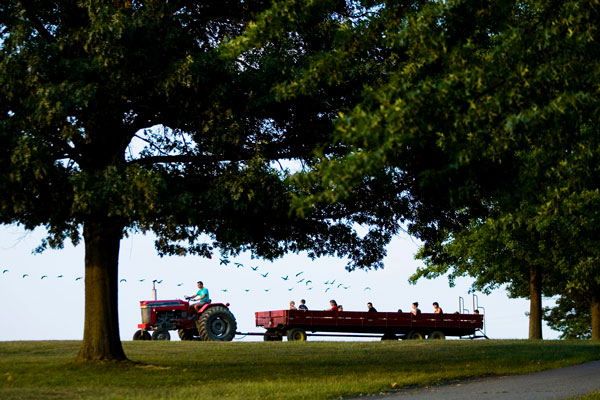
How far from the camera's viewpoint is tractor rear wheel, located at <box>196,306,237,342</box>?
94.5 feet

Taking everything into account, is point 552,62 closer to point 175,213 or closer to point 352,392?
point 352,392

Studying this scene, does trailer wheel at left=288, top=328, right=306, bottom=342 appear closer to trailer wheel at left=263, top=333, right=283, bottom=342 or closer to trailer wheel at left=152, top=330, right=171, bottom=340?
trailer wheel at left=263, top=333, right=283, bottom=342

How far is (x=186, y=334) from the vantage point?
30.8m

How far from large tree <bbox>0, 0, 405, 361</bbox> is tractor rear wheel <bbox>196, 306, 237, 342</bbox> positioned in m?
9.36

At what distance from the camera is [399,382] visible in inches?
620

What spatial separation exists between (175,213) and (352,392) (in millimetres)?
4883

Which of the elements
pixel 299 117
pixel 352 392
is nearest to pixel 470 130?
pixel 352 392

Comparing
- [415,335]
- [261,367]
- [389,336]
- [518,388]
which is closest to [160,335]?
[389,336]

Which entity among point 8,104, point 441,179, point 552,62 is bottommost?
point 441,179

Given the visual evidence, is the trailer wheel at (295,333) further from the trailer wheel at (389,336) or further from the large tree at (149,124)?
the large tree at (149,124)

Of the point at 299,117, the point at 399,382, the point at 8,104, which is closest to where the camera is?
the point at 399,382

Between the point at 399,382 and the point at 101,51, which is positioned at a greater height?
the point at 101,51

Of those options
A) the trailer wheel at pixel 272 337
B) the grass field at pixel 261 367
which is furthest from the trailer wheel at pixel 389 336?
the grass field at pixel 261 367

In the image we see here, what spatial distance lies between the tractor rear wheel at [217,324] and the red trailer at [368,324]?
Answer: 302 centimetres
